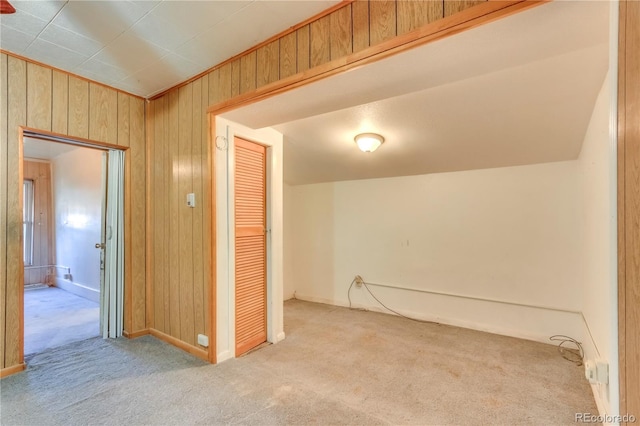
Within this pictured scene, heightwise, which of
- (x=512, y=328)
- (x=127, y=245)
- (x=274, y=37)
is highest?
(x=274, y=37)

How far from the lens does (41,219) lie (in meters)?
5.23

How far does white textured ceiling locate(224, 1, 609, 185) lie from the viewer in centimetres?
130

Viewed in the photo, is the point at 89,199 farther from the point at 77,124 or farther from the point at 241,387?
the point at 241,387

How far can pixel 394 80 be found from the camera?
1.68m

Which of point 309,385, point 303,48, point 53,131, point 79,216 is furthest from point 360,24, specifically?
point 79,216

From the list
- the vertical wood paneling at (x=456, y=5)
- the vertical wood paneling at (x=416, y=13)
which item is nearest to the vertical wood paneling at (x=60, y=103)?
the vertical wood paneling at (x=416, y=13)

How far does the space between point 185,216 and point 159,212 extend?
0.46 m

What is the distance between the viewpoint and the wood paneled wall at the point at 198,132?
4.98ft

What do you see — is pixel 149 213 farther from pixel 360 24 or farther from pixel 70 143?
pixel 360 24

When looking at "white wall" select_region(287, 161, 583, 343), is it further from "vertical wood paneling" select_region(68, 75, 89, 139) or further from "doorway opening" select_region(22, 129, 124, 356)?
"vertical wood paneling" select_region(68, 75, 89, 139)

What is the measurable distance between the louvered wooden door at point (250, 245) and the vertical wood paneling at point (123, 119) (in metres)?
1.17

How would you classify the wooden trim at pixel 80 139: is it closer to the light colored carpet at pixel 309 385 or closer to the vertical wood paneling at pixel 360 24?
the light colored carpet at pixel 309 385

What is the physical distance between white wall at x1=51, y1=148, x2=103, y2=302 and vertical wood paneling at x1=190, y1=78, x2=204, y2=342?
2.51 metres

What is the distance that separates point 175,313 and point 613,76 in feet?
→ 10.5
